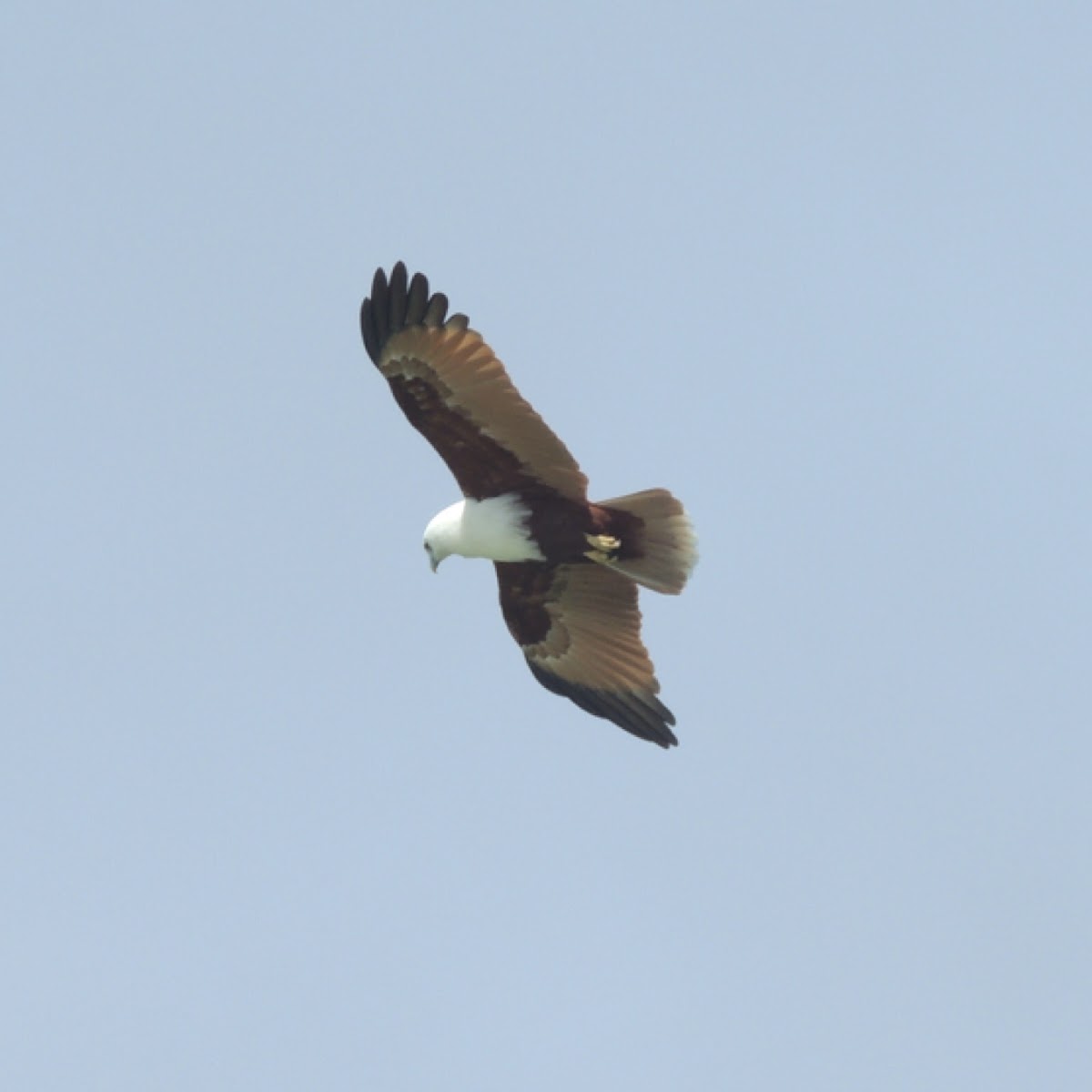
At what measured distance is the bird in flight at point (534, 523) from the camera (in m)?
14.6

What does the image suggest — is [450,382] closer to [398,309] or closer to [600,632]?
[398,309]

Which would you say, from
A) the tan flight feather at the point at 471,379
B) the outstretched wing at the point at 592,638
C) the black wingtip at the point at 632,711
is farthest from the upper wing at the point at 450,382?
the black wingtip at the point at 632,711

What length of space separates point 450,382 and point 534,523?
1061 mm

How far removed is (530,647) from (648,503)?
5.78 ft

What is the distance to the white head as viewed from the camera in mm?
15297

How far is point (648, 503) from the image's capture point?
49.5ft

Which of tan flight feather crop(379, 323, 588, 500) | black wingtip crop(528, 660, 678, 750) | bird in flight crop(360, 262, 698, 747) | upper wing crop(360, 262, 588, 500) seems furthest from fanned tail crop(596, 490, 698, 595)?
black wingtip crop(528, 660, 678, 750)

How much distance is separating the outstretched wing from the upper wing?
1267 millimetres

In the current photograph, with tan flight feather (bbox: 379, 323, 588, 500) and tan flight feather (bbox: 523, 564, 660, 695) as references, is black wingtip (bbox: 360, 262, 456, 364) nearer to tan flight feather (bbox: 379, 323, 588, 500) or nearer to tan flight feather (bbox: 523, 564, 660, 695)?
tan flight feather (bbox: 379, 323, 588, 500)

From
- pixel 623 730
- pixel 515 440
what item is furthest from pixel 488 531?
pixel 623 730

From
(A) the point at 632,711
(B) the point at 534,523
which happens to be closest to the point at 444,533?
(B) the point at 534,523

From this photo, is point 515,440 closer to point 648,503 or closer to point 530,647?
point 648,503

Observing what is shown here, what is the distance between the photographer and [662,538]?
597 inches

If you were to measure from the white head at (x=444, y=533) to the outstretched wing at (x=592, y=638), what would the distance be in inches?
29.0
